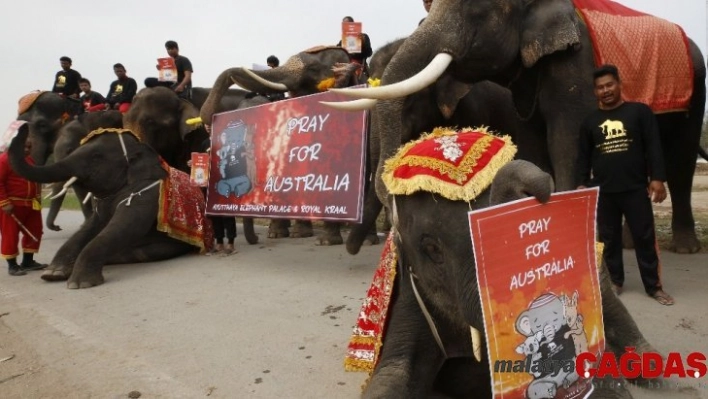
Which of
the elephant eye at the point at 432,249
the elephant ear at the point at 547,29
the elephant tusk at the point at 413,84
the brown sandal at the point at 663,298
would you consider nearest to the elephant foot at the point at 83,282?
the elephant tusk at the point at 413,84

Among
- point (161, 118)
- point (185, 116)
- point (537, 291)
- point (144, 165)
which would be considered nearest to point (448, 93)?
point (537, 291)

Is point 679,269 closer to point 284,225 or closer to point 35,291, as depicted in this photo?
point 284,225

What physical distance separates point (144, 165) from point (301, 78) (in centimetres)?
210

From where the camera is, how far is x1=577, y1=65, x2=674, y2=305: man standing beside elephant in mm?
3486

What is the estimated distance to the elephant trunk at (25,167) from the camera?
Answer: 199 inches

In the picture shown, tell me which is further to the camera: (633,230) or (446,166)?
(633,230)

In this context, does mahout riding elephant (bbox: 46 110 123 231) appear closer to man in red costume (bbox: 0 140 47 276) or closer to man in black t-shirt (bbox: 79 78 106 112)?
man in red costume (bbox: 0 140 47 276)

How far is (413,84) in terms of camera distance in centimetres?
336

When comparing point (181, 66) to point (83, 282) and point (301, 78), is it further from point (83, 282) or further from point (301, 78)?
point (83, 282)

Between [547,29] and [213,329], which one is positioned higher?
[547,29]

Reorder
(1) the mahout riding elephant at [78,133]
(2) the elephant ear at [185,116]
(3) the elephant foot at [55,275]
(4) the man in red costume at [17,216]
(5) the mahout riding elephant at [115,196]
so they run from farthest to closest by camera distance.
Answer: (2) the elephant ear at [185,116] → (1) the mahout riding elephant at [78,133] → (4) the man in red costume at [17,216] → (5) the mahout riding elephant at [115,196] → (3) the elephant foot at [55,275]

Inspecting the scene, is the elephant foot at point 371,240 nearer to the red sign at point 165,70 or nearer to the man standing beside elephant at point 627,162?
the man standing beside elephant at point 627,162

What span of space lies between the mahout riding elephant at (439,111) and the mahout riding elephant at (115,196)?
2541 millimetres

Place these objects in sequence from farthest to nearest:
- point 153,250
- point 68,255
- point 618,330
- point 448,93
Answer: point 153,250 < point 68,255 < point 448,93 < point 618,330
